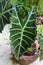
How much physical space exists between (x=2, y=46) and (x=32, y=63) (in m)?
0.34

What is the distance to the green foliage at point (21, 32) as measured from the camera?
1.01 meters

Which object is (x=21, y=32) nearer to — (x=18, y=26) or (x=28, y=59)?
(x=18, y=26)

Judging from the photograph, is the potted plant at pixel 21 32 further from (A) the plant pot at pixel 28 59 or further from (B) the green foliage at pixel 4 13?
Answer: (A) the plant pot at pixel 28 59

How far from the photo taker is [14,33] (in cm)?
103

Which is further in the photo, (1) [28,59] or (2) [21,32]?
(1) [28,59]

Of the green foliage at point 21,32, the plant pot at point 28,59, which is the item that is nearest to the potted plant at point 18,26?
the green foliage at point 21,32

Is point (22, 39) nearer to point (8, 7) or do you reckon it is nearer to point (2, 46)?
point (8, 7)

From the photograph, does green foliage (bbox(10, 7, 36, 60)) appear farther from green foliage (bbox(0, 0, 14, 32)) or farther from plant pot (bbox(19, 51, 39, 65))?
plant pot (bbox(19, 51, 39, 65))

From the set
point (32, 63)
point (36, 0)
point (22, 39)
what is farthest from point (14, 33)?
point (32, 63)

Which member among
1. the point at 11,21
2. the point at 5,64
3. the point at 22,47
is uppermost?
the point at 11,21

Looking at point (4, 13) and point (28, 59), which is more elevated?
point (4, 13)

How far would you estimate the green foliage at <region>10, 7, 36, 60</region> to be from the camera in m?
1.01

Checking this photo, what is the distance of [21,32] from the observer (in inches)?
41.5

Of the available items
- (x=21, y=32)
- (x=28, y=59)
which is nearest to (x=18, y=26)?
(x=21, y=32)
